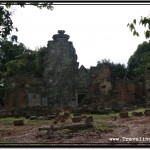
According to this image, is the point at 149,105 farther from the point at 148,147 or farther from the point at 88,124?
the point at 148,147

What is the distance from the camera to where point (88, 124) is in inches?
511

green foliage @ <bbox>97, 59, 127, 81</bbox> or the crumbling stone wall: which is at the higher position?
green foliage @ <bbox>97, 59, 127, 81</bbox>

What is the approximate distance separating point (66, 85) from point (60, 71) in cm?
149

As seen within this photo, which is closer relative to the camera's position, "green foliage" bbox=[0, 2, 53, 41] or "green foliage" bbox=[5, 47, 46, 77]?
"green foliage" bbox=[0, 2, 53, 41]

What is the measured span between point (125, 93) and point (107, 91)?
1610 mm

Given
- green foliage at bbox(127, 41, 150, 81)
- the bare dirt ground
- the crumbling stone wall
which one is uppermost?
green foliage at bbox(127, 41, 150, 81)

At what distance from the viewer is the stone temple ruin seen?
2650cm

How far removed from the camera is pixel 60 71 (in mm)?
31656

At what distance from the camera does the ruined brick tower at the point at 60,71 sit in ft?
98.7

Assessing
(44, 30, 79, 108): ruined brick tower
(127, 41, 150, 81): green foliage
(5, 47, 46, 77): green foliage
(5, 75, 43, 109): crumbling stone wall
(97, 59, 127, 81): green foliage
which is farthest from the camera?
(44, 30, 79, 108): ruined brick tower

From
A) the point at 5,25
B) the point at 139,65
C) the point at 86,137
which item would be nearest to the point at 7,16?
the point at 5,25

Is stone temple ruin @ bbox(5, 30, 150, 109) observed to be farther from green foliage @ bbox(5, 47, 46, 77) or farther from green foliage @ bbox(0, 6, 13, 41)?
green foliage @ bbox(0, 6, 13, 41)

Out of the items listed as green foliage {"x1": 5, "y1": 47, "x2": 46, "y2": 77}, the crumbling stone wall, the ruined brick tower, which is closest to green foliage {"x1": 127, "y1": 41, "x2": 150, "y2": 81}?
the ruined brick tower

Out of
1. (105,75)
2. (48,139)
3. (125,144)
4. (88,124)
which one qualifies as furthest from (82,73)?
(125,144)
